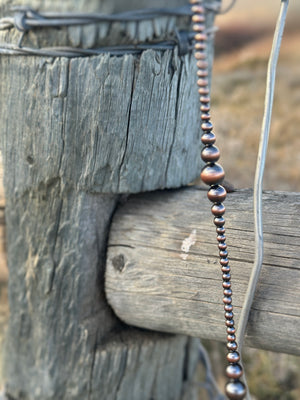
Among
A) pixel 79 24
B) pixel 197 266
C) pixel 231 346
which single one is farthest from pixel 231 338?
pixel 79 24

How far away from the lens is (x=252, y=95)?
14.7ft

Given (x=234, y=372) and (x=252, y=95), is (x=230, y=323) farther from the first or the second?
(x=252, y=95)

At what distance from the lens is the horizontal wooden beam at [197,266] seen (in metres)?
1.00

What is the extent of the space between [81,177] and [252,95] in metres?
3.59

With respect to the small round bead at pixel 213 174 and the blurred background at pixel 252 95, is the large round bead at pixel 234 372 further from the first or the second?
Answer: the blurred background at pixel 252 95

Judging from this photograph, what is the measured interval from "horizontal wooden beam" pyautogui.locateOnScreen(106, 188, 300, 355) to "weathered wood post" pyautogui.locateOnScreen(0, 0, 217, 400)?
0.05 m

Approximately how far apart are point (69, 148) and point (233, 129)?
3.27 m

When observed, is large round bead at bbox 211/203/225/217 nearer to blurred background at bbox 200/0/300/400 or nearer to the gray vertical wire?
the gray vertical wire

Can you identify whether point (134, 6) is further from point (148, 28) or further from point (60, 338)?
point (60, 338)

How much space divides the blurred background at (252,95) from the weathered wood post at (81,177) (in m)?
2.51


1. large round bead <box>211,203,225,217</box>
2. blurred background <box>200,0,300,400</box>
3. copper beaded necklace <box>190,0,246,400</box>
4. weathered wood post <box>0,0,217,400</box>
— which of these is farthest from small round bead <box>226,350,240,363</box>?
blurred background <box>200,0,300,400</box>

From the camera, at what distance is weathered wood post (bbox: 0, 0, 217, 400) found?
1.06m

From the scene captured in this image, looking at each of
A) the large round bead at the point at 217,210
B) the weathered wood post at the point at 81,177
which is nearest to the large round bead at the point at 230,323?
the large round bead at the point at 217,210

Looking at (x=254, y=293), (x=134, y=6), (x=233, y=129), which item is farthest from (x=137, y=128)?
(x=233, y=129)
